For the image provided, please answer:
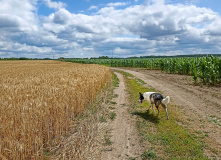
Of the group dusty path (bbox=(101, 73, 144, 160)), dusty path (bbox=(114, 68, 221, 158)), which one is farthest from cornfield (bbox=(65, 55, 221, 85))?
dusty path (bbox=(101, 73, 144, 160))

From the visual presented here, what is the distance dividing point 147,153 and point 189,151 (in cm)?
134

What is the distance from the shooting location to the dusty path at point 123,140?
5.64 meters

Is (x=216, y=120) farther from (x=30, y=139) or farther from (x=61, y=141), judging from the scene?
(x=30, y=139)

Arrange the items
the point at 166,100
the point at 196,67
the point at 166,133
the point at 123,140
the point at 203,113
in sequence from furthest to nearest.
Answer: the point at 196,67 → the point at 203,113 → the point at 166,100 → the point at 166,133 → the point at 123,140

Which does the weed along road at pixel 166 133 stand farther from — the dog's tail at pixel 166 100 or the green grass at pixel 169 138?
the dog's tail at pixel 166 100

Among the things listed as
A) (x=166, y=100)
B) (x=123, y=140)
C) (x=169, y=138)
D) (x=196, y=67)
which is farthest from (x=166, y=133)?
(x=196, y=67)

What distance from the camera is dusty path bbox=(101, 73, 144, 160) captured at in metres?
5.64

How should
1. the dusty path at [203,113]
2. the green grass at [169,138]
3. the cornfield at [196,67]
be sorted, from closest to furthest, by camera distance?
the green grass at [169,138] → the dusty path at [203,113] → the cornfield at [196,67]

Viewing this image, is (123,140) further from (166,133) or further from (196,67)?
(196,67)

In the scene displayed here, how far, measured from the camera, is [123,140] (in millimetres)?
6617

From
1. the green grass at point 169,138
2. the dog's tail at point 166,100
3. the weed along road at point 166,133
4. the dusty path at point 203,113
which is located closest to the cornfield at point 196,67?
the dusty path at point 203,113

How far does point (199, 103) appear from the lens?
38.3 feet

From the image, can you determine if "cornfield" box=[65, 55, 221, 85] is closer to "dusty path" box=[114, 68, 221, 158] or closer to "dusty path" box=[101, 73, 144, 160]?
"dusty path" box=[114, 68, 221, 158]

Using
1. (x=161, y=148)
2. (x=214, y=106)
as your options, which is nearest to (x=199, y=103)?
(x=214, y=106)
